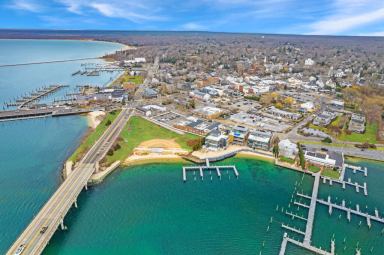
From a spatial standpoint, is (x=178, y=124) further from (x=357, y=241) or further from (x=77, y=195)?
(x=357, y=241)

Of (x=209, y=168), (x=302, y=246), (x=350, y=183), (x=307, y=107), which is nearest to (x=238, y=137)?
(x=209, y=168)

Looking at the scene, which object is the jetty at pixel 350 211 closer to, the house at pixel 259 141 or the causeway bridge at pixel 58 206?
the house at pixel 259 141

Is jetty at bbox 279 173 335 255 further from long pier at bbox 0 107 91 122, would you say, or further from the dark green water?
long pier at bbox 0 107 91 122

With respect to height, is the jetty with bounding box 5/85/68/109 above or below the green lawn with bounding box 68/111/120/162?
above

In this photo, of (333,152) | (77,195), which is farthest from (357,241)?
(77,195)

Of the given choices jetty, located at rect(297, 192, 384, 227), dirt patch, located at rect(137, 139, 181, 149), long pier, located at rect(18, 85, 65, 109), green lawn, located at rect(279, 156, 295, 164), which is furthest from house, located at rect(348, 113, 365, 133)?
long pier, located at rect(18, 85, 65, 109)
